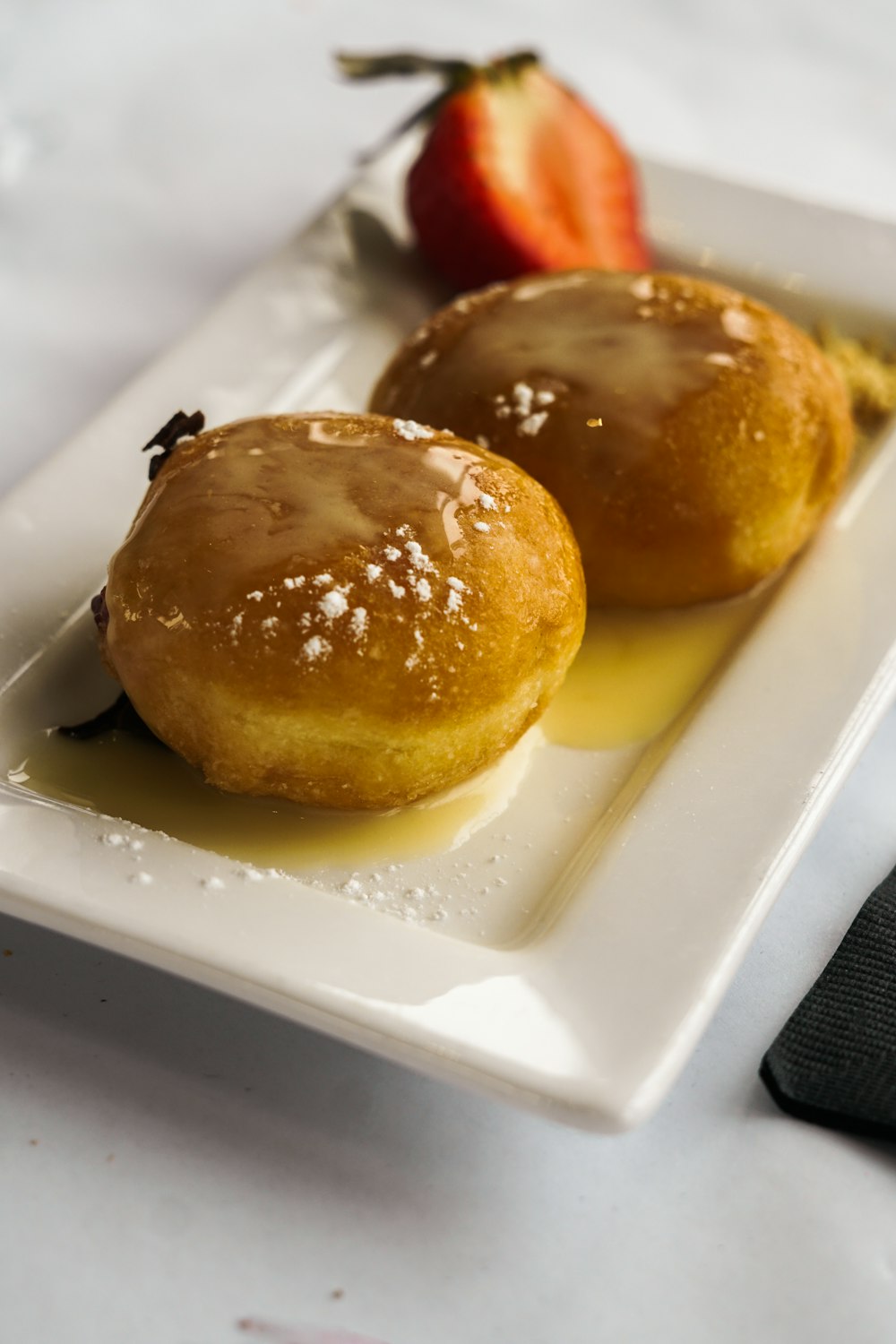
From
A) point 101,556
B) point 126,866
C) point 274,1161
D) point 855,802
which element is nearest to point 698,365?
point 855,802

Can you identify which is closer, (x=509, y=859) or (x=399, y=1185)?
(x=399, y=1185)

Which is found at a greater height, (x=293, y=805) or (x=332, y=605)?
(x=332, y=605)

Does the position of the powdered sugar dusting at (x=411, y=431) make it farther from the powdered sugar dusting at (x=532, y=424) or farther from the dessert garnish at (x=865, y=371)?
the dessert garnish at (x=865, y=371)

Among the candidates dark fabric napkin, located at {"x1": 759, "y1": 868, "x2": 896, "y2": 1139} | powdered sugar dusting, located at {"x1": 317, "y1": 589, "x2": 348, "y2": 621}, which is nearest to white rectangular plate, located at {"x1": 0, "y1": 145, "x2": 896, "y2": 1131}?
dark fabric napkin, located at {"x1": 759, "y1": 868, "x2": 896, "y2": 1139}

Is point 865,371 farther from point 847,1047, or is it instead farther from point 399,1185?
point 399,1185

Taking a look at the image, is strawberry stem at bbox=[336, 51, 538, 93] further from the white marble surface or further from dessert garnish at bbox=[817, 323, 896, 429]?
the white marble surface

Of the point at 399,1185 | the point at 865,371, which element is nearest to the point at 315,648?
the point at 399,1185
